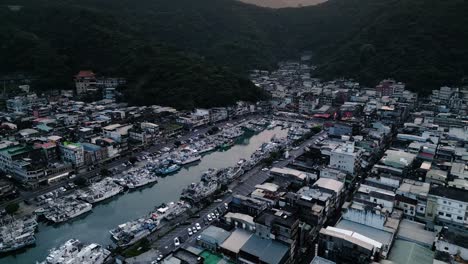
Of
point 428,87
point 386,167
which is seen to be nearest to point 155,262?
point 386,167

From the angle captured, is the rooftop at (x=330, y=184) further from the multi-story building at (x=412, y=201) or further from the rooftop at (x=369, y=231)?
the multi-story building at (x=412, y=201)

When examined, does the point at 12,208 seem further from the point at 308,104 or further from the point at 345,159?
the point at 308,104

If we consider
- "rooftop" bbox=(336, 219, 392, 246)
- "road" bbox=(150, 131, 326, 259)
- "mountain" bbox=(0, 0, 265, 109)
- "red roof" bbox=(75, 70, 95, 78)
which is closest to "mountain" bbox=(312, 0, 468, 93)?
"mountain" bbox=(0, 0, 265, 109)

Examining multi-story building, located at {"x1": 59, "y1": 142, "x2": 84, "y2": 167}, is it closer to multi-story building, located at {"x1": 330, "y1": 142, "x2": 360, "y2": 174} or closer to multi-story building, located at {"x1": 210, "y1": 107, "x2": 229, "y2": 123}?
multi-story building, located at {"x1": 210, "y1": 107, "x2": 229, "y2": 123}

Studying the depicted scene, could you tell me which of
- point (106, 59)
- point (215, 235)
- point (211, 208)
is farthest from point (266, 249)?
point (106, 59)

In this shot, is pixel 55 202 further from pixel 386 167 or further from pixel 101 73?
pixel 101 73

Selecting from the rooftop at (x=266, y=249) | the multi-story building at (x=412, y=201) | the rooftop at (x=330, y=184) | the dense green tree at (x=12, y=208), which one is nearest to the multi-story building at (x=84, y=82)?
the dense green tree at (x=12, y=208)
